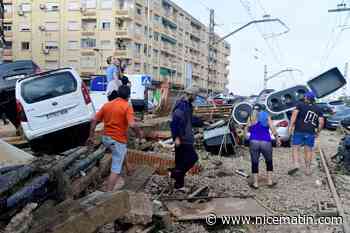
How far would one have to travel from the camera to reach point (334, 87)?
625 inches

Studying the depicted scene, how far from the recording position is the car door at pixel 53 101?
371 inches

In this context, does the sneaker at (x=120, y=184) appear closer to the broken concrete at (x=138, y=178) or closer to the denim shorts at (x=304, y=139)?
the broken concrete at (x=138, y=178)

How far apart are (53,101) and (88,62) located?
5930 centimetres

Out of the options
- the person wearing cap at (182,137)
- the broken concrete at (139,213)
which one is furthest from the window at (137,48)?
the broken concrete at (139,213)

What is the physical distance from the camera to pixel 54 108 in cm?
951

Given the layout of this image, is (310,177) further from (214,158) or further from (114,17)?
(114,17)

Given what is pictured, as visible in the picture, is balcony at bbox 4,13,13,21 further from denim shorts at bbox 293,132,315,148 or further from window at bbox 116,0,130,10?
denim shorts at bbox 293,132,315,148

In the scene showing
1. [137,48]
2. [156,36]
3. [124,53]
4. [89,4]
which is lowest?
[124,53]

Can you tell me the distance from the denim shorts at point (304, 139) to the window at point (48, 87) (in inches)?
202

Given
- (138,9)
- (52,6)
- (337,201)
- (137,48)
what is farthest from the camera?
(138,9)

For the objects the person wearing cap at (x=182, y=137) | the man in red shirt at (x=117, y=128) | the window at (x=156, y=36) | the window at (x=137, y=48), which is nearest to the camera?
the man in red shirt at (x=117, y=128)

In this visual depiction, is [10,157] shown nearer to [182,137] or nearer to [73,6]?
[182,137]

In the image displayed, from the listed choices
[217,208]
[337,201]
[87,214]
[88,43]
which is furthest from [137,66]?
[87,214]

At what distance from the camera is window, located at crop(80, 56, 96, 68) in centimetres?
6719
